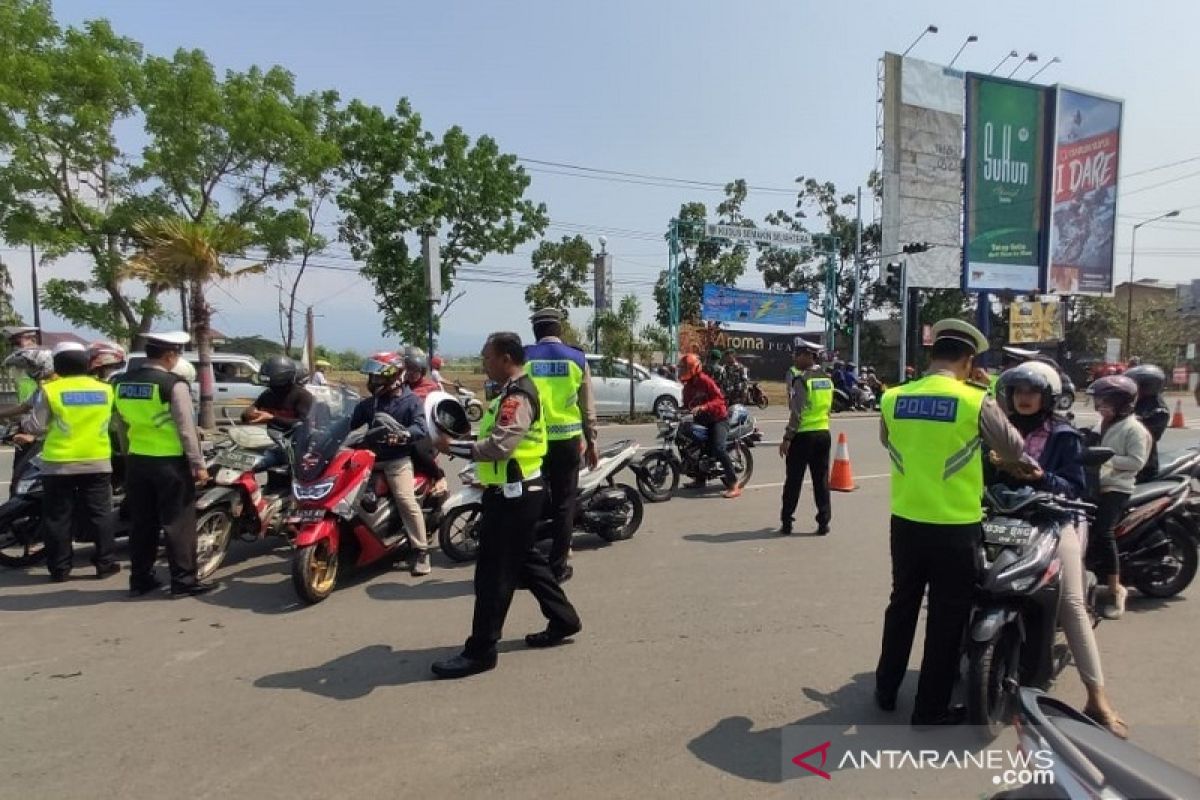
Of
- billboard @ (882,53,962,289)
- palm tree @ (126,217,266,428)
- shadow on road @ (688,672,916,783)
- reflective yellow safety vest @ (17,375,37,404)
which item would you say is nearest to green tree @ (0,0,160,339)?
palm tree @ (126,217,266,428)

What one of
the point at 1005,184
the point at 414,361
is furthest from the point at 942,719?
the point at 1005,184

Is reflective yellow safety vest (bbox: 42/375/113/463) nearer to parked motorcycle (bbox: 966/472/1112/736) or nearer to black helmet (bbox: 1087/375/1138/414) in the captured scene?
parked motorcycle (bbox: 966/472/1112/736)

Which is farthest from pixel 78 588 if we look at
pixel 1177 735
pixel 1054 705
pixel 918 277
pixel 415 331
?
pixel 918 277

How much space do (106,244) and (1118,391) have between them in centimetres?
1795

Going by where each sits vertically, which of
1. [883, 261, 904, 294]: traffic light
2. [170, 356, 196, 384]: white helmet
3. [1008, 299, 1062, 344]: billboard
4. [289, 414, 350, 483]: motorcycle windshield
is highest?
[883, 261, 904, 294]: traffic light

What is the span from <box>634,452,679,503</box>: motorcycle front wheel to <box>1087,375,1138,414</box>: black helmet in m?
4.57

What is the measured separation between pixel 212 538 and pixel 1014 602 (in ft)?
17.3

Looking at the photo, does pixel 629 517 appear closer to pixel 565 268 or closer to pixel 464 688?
pixel 464 688

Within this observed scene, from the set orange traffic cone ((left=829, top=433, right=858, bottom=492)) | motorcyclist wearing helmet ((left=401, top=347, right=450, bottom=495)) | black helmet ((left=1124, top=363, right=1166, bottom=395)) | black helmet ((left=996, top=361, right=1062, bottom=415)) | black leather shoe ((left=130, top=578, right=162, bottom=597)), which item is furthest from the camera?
orange traffic cone ((left=829, top=433, right=858, bottom=492))

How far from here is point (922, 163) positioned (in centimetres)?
2861

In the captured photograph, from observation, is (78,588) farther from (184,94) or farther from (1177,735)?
(184,94)

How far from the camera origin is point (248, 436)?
20.1 feet

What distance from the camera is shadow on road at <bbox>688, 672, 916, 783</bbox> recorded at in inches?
119

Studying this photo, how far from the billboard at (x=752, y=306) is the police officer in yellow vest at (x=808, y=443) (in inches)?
815
